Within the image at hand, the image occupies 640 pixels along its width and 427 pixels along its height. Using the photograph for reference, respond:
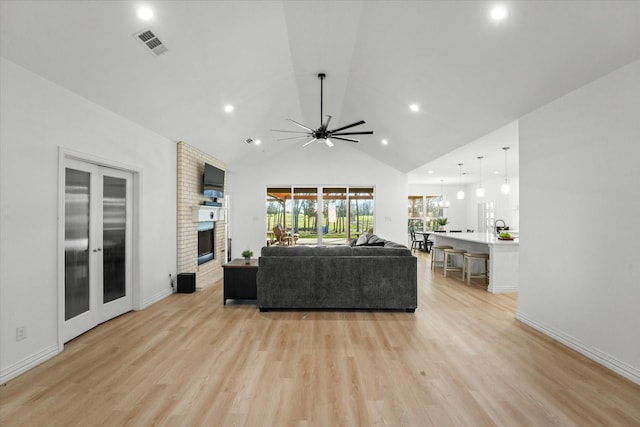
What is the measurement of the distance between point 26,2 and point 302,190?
6614mm

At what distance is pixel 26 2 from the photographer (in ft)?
7.14

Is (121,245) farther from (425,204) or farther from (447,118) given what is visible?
(425,204)

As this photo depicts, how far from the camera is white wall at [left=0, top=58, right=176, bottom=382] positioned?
2443 mm

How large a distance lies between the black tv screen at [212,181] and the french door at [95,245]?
6.16ft

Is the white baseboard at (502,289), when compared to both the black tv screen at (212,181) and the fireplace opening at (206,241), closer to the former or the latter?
the fireplace opening at (206,241)

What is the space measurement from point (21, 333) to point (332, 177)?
681 centimetres

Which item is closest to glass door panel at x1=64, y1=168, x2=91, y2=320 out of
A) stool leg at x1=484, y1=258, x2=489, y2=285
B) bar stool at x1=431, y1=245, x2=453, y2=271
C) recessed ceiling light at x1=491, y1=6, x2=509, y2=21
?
recessed ceiling light at x1=491, y1=6, x2=509, y2=21

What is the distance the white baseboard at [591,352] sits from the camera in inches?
95.4

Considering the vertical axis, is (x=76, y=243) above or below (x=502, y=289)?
above

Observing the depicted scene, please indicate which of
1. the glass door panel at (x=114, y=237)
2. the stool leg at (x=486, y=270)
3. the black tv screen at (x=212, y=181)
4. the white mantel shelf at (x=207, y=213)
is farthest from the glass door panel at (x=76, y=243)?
the stool leg at (x=486, y=270)

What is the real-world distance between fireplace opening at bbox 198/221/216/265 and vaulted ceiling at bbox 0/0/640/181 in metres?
1.95

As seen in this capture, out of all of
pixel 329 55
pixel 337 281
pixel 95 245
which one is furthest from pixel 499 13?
pixel 95 245

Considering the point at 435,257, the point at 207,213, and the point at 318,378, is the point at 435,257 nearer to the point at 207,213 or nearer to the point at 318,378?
the point at 207,213

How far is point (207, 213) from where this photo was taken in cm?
623
